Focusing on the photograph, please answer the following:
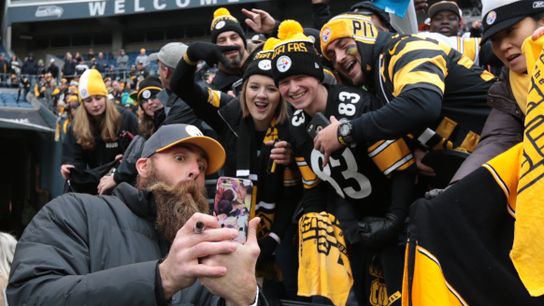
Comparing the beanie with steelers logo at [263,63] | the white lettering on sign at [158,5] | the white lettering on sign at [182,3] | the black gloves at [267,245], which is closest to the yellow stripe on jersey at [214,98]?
the beanie with steelers logo at [263,63]

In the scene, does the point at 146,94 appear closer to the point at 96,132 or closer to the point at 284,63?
the point at 96,132

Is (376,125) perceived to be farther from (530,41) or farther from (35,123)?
(35,123)

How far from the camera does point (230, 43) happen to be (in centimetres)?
446

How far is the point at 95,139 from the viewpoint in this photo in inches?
195

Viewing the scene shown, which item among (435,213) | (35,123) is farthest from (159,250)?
(35,123)

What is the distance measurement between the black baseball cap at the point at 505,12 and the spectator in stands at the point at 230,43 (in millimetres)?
2367

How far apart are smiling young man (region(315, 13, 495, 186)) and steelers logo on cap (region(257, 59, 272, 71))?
480 mm

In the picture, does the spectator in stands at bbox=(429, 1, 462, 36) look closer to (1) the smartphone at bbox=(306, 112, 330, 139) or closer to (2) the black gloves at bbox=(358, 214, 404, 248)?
(1) the smartphone at bbox=(306, 112, 330, 139)

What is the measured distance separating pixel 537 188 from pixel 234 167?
2473 millimetres

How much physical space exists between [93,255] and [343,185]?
1.46m

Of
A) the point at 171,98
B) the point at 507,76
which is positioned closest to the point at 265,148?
the point at 171,98

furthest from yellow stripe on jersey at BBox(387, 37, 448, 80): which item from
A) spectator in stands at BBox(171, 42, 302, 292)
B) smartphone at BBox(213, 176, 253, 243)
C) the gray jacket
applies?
smartphone at BBox(213, 176, 253, 243)

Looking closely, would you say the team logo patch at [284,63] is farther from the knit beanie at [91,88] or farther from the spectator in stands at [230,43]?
the knit beanie at [91,88]

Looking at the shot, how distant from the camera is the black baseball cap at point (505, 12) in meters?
2.00
